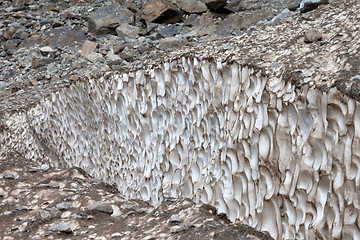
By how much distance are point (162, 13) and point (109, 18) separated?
1341 mm

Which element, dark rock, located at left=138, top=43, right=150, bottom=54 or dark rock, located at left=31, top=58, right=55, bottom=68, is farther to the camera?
dark rock, located at left=31, top=58, right=55, bottom=68

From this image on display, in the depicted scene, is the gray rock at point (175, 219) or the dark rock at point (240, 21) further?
the dark rock at point (240, 21)

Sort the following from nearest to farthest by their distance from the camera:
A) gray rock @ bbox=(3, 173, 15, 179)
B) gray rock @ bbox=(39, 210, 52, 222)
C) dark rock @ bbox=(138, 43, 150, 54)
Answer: gray rock @ bbox=(39, 210, 52, 222) → gray rock @ bbox=(3, 173, 15, 179) → dark rock @ bbox=(138, 43, 150, 54)

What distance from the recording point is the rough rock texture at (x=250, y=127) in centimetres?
260

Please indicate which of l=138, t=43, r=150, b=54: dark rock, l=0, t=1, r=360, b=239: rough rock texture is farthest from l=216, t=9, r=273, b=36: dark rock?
l=0, t=1, r=360, b=239: rough rock texture

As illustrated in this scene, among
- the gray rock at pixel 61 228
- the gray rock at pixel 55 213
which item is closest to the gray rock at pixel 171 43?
the gray rock at pixel 55 213

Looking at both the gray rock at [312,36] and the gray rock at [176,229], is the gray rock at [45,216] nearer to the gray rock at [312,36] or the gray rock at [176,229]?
the gray rock at [176,229]

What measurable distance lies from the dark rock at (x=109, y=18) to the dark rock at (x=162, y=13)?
478 mm

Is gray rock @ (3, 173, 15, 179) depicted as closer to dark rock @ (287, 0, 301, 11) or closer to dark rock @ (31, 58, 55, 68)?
dark rock @ (287, 0, 301, 11)

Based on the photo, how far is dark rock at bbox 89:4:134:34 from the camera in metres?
9.91

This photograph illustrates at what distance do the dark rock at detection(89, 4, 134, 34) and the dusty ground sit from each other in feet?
17.0

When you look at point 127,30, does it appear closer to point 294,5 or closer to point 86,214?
point 294,5

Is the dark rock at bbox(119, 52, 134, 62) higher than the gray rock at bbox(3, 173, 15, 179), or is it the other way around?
the dark rock at bbox(119, 52, 134, 62)

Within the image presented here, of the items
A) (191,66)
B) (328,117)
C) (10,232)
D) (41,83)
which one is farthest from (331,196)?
(41,83)
